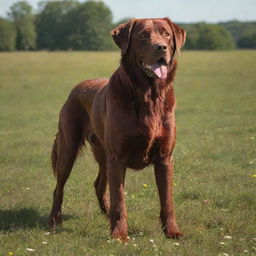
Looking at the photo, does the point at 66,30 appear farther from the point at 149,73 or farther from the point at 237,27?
the point at 149,73

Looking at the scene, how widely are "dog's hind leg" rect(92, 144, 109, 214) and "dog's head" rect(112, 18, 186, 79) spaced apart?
5.07 ft

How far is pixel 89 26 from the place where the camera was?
327 ft

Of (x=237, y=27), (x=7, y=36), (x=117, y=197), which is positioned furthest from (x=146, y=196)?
(x=237, y=27)

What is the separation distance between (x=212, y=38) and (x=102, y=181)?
388ft

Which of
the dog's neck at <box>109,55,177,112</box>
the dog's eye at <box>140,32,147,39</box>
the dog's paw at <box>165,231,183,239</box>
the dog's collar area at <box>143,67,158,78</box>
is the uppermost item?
the dog's eye at <box>140,32,147,39</box>

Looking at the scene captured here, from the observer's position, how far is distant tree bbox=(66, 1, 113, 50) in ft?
322

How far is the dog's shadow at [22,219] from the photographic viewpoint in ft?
18.5

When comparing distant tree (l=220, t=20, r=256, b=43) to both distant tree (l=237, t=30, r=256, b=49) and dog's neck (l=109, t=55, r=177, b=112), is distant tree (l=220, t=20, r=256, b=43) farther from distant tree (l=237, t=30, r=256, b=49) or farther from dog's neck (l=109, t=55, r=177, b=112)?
dog's neck (l=109, t=55, r=177, b=112)

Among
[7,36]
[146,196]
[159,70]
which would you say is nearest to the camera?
[159,70]

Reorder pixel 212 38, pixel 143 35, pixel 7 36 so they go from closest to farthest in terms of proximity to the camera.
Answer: pixel 143 35, pixel 7 36, pixel 212 38

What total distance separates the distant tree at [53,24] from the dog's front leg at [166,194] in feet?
306

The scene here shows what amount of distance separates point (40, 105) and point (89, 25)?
82999mm

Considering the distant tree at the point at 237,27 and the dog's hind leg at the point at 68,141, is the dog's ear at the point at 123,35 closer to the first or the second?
the dog's hind leg at the point at 68,141

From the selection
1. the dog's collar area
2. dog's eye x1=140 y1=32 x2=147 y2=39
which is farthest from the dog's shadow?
dog's eye x1=140 y1=32 x2=147 y2=39
